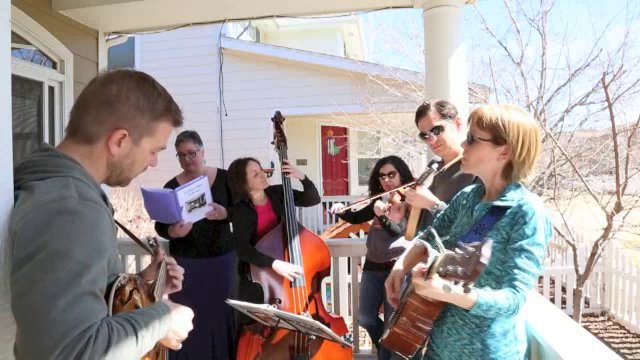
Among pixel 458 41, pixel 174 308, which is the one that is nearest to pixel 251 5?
pixel 458 41

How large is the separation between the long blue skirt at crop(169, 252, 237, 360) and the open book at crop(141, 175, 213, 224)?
33cm

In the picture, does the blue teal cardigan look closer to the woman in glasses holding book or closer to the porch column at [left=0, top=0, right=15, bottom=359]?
the porch column at [left=0, top=0, right=15, bottom=359]

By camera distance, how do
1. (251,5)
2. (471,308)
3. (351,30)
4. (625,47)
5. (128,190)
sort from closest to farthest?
(471,308), (251,5), (625,47), (128,190), (351,30)

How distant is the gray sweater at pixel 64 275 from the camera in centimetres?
86

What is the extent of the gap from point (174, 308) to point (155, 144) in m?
0.39

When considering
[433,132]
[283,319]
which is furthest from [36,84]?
[433,132]

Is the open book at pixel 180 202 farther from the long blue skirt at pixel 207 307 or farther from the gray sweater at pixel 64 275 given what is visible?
the gray sweater at pixel 64 275

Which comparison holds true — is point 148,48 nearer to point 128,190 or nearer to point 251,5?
point 128,190

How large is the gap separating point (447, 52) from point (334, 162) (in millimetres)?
6627

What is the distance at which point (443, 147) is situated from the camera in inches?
90.5

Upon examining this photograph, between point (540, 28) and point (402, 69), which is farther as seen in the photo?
point (402, 69)

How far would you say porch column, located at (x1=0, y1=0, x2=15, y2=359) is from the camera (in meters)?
0.97

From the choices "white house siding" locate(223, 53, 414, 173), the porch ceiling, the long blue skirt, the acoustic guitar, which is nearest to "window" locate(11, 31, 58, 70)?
the porch ceiling

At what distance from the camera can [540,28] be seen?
4918 mm
